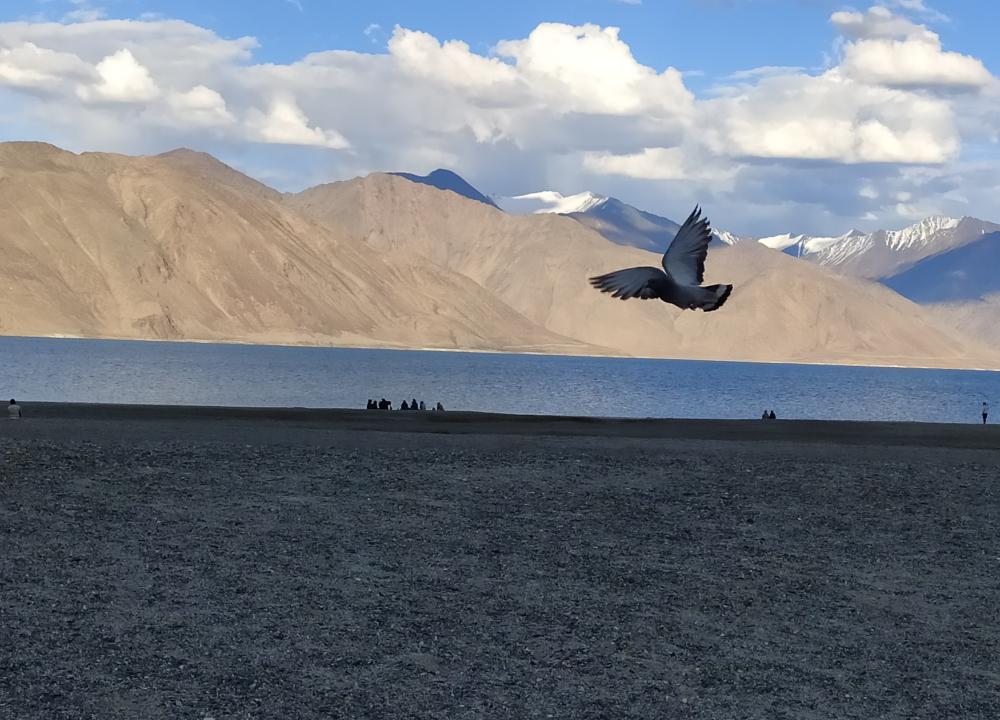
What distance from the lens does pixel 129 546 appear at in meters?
13.9

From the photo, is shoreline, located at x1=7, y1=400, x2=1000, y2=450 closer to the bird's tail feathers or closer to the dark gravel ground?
the dark gravel ground

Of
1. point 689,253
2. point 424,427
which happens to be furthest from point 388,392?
point 689,253

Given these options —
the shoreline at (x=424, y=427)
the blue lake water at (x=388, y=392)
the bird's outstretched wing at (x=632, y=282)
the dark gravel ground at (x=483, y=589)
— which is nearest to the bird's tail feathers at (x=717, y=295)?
the bird's outstretched wing at (x=632, y=282)

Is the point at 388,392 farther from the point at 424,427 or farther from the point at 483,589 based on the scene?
the point at 483,589

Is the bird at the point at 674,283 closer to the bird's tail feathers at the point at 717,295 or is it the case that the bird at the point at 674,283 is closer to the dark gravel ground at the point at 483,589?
the bird's tail feathers at the point at 717,295

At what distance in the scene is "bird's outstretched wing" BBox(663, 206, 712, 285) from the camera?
11281 millimetres

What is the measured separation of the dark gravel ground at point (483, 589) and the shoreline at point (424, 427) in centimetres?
620

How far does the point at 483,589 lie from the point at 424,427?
19519 mm

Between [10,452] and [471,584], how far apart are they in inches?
402

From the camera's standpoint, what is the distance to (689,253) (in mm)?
11664

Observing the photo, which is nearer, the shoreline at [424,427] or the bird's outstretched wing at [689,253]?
the bird's outstretched wing at [689,253]

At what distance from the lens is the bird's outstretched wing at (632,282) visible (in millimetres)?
10377

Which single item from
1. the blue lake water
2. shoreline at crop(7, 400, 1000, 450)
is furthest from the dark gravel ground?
the blue lake water

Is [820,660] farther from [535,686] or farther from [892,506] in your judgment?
[892,506]
